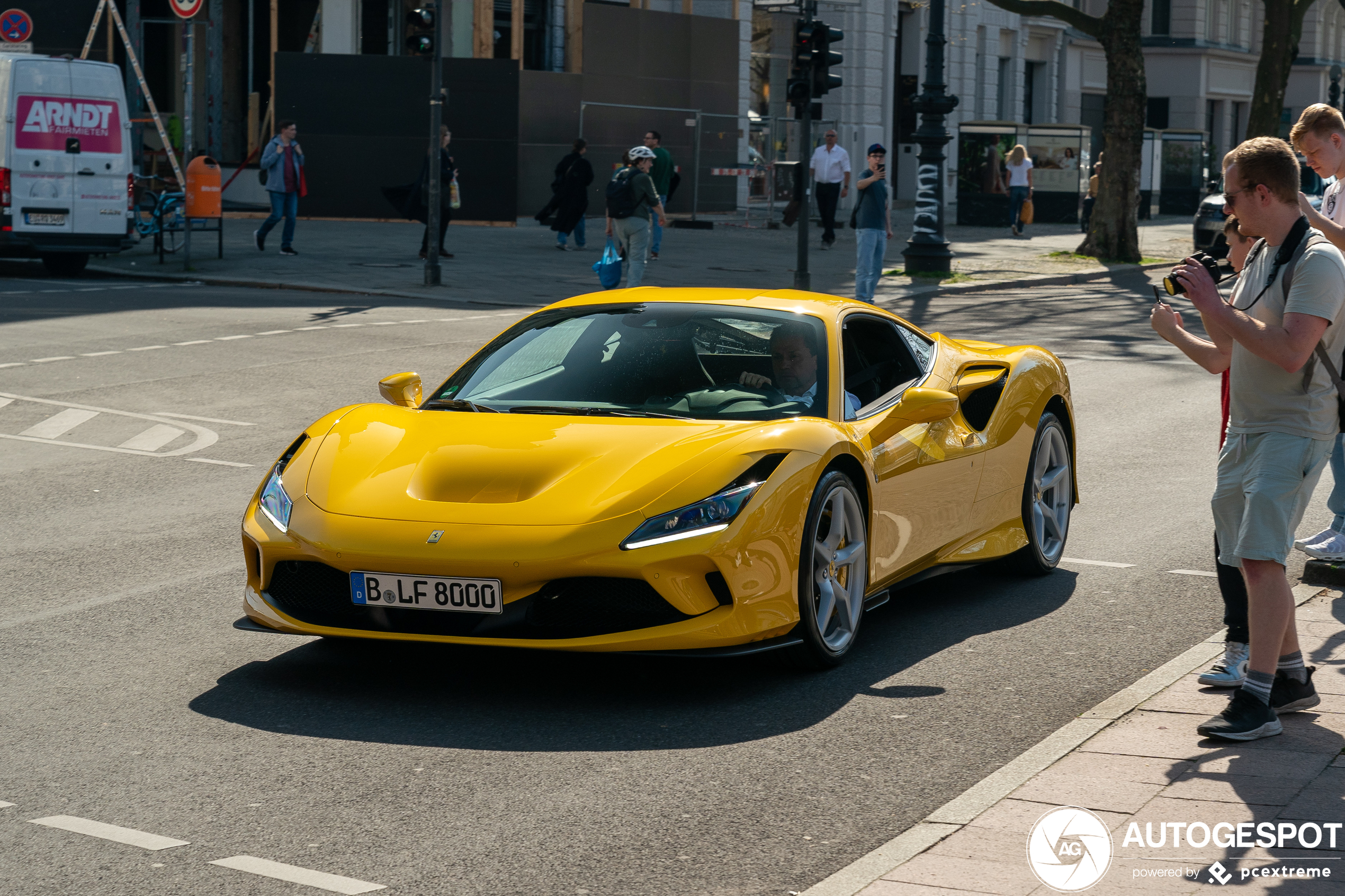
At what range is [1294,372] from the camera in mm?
4871

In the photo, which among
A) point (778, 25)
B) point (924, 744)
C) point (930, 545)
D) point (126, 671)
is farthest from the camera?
point (778, 25)

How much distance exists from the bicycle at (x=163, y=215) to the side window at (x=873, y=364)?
56.5 feet

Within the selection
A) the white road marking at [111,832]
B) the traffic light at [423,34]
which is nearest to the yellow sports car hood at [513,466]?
the white road marking at [111,832]

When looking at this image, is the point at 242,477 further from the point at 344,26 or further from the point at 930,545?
the point at 344,26

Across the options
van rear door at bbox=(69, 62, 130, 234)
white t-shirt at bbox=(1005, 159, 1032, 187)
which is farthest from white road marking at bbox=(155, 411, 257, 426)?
white t-shirt at bbox=(1005, 159, 1032, 187)

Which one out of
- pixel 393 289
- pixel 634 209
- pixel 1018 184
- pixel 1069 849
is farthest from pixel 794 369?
pixel 1018 184

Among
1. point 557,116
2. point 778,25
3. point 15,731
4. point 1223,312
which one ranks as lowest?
point 15,731

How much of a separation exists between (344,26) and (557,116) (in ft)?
14.3

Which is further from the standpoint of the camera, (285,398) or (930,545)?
(285,398)

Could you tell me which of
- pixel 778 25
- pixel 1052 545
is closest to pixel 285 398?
pixel 1052 545

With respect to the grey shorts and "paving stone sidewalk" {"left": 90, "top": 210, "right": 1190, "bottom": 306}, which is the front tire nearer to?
the grey shorts

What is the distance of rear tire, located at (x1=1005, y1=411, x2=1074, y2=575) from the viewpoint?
7.51 m

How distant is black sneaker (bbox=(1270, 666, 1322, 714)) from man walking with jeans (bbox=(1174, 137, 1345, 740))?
173 mm

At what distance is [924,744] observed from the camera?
5.16 meters
